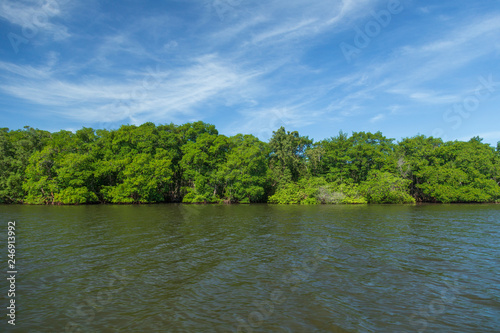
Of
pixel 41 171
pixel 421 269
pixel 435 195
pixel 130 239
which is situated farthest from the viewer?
pixel 435 195

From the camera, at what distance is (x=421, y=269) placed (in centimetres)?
1223

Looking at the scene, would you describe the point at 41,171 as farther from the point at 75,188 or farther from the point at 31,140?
the point at 31,140

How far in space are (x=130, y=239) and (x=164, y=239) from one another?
2295 mm

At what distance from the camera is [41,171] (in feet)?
187

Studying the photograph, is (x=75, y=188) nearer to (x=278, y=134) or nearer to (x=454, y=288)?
(x=278, y=134)

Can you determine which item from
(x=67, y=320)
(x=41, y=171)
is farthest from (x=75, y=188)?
(x=67, y=320)

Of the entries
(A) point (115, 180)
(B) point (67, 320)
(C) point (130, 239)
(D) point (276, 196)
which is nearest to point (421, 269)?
(B) point (67, 320)

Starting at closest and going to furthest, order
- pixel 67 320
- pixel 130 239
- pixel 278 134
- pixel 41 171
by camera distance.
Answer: pixel 67 320 → pixel 130 239 → pixel 41 171 → pixel 278 134

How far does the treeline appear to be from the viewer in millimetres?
59500

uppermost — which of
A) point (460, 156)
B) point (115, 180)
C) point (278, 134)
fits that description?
point (278, 134)

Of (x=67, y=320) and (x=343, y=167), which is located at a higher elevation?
(x=343, y=167)

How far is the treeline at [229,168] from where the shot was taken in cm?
5950

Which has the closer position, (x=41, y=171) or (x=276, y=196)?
(x=41, y=171)

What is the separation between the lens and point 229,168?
63375mm
